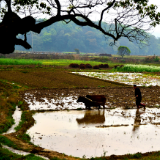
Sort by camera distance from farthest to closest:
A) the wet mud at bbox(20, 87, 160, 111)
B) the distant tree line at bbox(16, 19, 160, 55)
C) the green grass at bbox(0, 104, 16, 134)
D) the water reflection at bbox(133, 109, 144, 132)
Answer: the distant tree line at bbox(16, 19, 160, 55) < the wet mud at bbox(20, 87, 160, 111) < the water reflection at bbox(133, 109, 144, 132) < the green grass at bbox(0, 104, 16, 134)

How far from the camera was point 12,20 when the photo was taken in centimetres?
820

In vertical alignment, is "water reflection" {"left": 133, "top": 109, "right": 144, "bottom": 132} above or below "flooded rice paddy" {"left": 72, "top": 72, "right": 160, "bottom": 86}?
below

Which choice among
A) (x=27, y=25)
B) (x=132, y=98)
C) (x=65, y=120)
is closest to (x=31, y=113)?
(x=65, y=120)

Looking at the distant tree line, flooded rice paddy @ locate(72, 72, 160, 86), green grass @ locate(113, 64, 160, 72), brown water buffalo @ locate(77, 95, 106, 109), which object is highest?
the distant tree line

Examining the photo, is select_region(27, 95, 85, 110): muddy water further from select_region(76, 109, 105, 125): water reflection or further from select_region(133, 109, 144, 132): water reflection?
select_region(133, 109, 144, 132): water reflection

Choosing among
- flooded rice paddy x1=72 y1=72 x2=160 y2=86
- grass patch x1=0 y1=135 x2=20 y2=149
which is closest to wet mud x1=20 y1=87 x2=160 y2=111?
grass patch x1=0 y1=135 x2=20 y2=149

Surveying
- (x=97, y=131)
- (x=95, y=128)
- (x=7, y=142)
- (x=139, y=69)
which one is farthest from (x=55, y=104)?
(x=139, y=69)

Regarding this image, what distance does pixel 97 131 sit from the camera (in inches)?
366

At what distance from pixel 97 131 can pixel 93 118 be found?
198 centimetres

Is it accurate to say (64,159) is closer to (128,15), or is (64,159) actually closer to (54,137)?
(54,137)

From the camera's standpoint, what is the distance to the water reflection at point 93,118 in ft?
34.9

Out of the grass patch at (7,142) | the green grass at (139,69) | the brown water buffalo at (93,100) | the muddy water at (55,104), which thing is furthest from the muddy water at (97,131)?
the green grass at (139,69)

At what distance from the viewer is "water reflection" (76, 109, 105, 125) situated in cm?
1062

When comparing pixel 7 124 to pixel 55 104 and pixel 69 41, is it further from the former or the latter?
pixel 69 41
